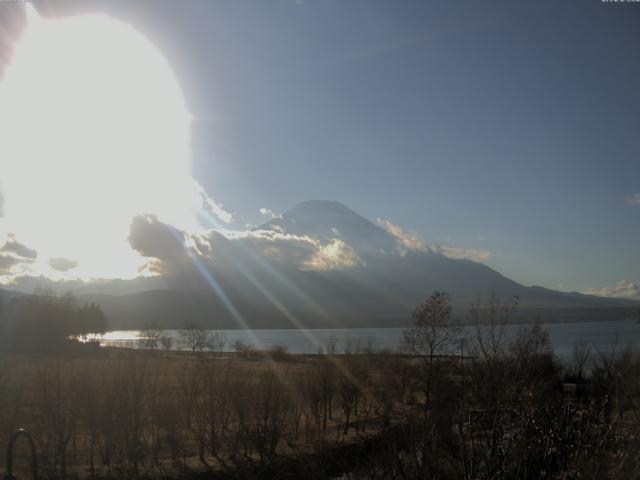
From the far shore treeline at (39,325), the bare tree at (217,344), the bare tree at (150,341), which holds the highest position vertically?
the far shore treeline at (39,325)

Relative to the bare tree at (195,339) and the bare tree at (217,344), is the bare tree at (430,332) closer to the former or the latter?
the bare tree at (217,344)

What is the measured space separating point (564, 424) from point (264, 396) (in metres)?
18.0

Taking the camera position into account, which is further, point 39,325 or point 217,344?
point 217,344

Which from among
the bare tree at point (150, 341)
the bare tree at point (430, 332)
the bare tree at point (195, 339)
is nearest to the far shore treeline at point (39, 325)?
the bare tree at point (150, 341)

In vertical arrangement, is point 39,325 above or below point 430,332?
below

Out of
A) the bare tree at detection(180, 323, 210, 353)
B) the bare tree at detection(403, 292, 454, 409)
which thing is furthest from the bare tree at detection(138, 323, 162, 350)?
the bare tree at detection(403, 292, 454, 409)

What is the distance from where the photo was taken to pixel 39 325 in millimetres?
78000

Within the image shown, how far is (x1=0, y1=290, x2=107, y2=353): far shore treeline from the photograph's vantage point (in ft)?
248

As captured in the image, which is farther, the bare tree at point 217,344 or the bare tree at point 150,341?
the bare tree at point 217,344

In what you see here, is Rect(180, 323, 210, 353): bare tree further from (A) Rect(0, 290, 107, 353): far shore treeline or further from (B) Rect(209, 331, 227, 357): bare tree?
(A) Rect(0, 290, 107, 353): far shore treeline

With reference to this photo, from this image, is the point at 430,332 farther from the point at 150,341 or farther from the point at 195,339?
the point at 195,339

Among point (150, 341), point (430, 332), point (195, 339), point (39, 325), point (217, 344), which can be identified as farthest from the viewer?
point (217, 344)

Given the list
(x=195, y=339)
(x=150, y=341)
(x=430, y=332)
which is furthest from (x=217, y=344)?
(x=430, y=332)

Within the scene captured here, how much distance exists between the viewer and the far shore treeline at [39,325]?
75613 mm
